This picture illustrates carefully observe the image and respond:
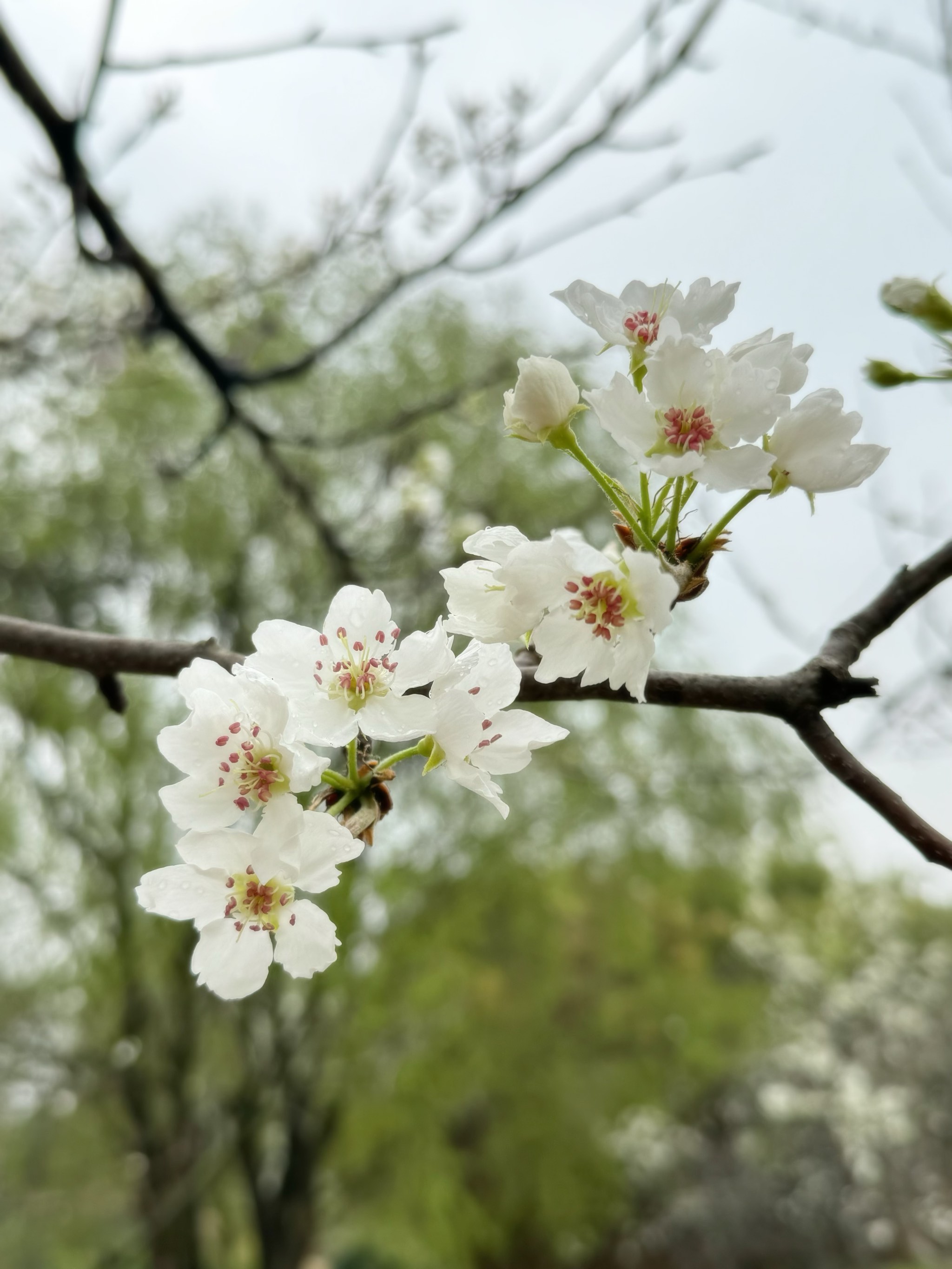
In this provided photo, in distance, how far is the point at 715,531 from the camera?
419 mm

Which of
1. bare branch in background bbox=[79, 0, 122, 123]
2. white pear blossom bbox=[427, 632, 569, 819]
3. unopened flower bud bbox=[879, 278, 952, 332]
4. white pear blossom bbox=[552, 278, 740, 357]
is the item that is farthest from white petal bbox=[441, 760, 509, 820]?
bare branch in background bbox=[79, 0, 122, 123]

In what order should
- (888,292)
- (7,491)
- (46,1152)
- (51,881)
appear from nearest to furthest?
(888,292)
(7,491)
(51,881)
(46,1152)

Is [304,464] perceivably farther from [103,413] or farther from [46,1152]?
[46,1152]

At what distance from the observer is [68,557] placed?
4348 mm

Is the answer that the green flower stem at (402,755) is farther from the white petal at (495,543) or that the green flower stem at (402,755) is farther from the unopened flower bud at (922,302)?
the unopened flower bud at (922,302)

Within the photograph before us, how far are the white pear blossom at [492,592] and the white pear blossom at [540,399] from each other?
58mm

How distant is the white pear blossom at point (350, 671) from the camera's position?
0.41 meters

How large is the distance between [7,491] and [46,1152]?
4.02m

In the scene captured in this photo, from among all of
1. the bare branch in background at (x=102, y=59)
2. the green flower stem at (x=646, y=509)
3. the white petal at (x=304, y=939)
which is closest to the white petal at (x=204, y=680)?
the white petal at (x=304, y=939)

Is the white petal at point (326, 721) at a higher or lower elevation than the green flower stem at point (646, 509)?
lower

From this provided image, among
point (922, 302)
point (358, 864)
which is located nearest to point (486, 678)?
point (922, 302)

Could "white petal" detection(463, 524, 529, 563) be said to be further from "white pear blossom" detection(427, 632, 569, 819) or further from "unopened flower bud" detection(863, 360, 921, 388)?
"unopened flower bud" detection(863, 360, 921, 388)

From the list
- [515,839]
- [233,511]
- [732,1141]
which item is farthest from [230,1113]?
[732,1141]

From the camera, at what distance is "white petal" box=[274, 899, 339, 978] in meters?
0.42
